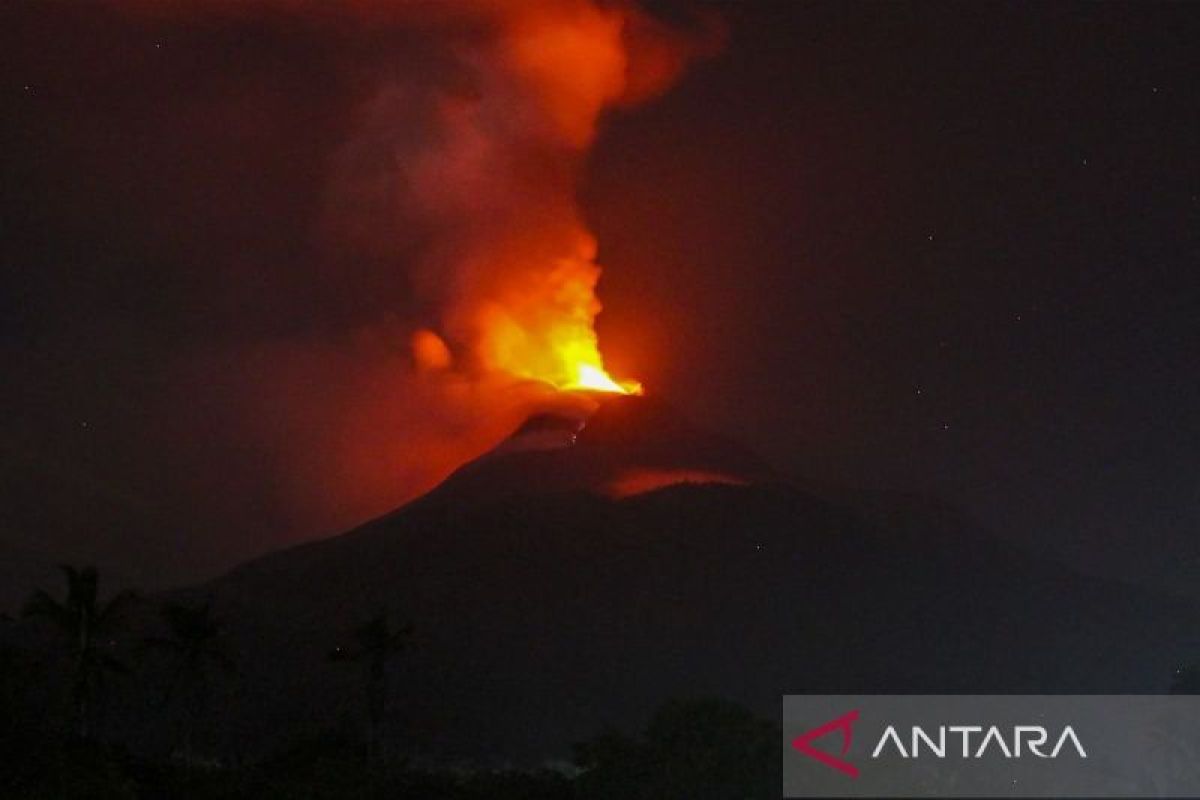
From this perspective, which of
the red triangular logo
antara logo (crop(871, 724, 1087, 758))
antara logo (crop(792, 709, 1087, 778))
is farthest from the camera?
antara logo (crop(871, 724, 1087, 758))

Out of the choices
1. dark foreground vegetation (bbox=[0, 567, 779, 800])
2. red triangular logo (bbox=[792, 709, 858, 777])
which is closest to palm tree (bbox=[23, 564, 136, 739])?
dark foreground vegetation (bbox=[0, 567, 779, 800])

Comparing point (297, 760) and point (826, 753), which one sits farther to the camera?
point (297, 760)

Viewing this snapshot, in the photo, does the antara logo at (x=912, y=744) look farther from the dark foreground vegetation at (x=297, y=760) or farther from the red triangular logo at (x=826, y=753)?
the dark foreground vegetation at (x=297, y=760)

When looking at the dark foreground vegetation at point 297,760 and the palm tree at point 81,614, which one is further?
the palm tree at point 81,614

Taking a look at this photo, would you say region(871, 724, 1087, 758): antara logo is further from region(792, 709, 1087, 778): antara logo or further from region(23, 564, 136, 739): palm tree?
region(23, 564, 136, 739): palm tree

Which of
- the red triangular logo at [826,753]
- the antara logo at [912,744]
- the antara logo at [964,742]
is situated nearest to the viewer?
the red triangular logo at [826,753]

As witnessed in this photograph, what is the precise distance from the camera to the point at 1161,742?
128 m

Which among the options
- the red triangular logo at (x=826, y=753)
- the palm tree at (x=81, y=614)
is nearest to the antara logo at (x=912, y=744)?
the red triangular logo at (x=826, y=753)

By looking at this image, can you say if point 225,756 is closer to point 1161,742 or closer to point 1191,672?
point 1161,742

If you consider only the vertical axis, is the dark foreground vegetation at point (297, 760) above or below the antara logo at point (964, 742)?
below

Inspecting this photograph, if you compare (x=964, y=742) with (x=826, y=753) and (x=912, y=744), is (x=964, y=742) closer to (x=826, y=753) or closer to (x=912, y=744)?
(x=912, y=744)

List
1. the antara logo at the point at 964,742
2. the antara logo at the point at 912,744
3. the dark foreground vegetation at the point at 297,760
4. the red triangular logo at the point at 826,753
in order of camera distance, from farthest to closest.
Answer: the antara logo at the point at 964,742 < the antara logo at the point at 912,744 < the red triangular logo at the point at 826,753 < the dark foreground vegetation at the point at 297,760

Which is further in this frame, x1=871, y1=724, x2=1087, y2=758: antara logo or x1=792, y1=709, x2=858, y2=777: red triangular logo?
x1=871, y1=724, x2=1087, y2=758: antara logo

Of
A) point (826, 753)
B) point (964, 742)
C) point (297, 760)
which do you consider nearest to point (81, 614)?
point (297, 760)
